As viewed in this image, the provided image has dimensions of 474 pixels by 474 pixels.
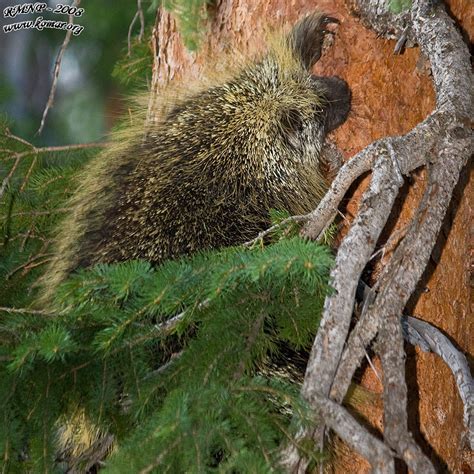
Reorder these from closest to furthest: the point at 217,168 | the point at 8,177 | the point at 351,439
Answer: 1. the point at 351,439
2. the point at 217,168
3. the point at 8,177

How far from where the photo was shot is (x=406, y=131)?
4.74 ft

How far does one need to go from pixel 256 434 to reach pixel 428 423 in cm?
58

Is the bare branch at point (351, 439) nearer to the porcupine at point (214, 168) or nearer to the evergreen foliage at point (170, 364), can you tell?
the evergreen foliage at point (170, 364)

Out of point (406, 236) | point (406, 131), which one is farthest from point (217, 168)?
point (406, 236)

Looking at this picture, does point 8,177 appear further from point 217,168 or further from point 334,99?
point 334,99

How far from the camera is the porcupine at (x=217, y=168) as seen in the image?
1.45m

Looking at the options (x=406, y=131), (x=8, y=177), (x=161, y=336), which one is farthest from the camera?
(x=8, y=177)

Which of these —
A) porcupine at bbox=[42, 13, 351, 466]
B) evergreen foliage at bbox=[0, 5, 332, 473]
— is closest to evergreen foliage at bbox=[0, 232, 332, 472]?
evergreen foliage at bbox=[0, 5, 332, 473]

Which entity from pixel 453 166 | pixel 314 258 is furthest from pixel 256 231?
pixel 314 258

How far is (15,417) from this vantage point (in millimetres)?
983

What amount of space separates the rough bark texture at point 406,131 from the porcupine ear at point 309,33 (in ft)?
0.10

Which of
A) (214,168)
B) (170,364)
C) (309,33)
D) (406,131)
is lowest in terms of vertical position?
(170,364)

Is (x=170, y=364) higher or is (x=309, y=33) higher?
(x=309, y=33)

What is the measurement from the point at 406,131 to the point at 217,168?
1.35ft
